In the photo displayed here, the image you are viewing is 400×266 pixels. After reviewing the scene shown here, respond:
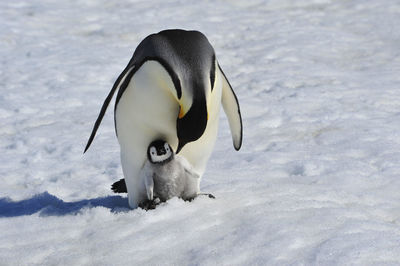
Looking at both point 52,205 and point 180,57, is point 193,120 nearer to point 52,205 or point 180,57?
point 180,57

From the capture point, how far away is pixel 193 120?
9.00 feet

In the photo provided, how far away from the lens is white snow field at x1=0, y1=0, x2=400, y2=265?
2719 millimetres

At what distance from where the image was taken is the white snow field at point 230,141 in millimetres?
2719

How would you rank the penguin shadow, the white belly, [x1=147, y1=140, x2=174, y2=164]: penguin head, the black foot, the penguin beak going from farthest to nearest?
the black foot → the penguin shadow → [x1=147, y1=140, x2=174, y2=164]: penguin head → the white belly → the penguin beak

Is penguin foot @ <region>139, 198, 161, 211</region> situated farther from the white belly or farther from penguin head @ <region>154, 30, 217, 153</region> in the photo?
penguin head @ <region>154, 30, 217, 153</region>

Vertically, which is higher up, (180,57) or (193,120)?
(180,57)

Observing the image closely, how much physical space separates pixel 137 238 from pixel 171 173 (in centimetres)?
46

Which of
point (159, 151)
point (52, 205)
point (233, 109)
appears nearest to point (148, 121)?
point (159, 151)

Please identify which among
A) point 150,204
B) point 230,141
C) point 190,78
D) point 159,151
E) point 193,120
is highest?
point 190,78

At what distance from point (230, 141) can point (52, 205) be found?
1700mm

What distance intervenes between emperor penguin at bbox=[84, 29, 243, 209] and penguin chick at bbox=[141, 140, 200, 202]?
0.05 metres

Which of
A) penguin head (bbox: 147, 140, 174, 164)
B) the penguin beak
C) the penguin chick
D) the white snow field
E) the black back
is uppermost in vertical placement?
the black back

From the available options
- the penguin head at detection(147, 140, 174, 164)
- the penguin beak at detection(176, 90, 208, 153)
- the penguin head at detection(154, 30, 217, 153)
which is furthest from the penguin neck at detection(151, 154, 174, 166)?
the penguin beak at detection(176, 90, 208, 153)

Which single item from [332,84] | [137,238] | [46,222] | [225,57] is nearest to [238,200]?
[137,238]
